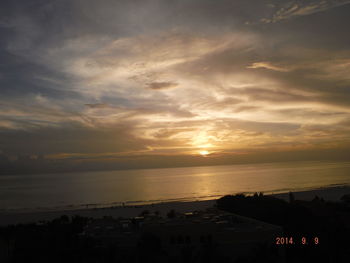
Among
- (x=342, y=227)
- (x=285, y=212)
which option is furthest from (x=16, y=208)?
(x=342, y=227)

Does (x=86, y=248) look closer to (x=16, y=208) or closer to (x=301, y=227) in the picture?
(x=301, y=227)

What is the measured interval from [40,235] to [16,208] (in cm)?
3181

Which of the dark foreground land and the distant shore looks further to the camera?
the distant shore

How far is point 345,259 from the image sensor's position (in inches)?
638
